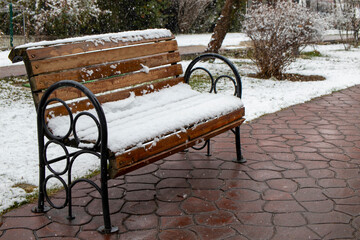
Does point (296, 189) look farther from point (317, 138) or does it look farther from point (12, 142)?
point (12, 142)

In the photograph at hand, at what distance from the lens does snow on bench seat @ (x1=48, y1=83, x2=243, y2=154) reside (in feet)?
9.02

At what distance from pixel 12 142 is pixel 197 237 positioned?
2.69 meters

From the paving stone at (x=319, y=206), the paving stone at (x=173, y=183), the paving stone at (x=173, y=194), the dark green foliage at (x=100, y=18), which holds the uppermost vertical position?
the dark green foliage at (x=100, y=18)

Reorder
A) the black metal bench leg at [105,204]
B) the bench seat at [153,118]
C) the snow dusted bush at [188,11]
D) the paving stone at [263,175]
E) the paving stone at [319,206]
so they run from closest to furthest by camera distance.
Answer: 1. the black metal bench leg at [105,204]
2. the bench seat at [153,118]
3. the paving stone at [319,206]
4. the paving stone at [263,175]
5. the snow dusted bush at [188,11]

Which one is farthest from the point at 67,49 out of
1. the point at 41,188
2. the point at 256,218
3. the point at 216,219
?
the point at 256,218

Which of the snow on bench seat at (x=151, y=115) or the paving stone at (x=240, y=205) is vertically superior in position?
the snow on bench seat at (x=151, y=115)

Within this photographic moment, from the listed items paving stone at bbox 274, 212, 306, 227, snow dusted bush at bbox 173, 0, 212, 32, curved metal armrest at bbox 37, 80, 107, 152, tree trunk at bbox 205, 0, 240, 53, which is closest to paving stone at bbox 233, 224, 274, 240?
paving stone at bbox 274, 212, 306, 227

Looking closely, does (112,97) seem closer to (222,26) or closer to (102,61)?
(102,61)

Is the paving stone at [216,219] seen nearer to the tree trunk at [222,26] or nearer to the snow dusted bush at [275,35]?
the snow dusted bush at [275,35]

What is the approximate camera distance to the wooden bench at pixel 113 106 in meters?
2.67

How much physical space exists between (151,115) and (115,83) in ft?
1.58

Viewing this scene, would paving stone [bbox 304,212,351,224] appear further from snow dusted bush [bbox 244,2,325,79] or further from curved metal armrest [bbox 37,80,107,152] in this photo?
snow dusted bush [bbox 244,2,325,79]

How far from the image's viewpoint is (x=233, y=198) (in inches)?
127

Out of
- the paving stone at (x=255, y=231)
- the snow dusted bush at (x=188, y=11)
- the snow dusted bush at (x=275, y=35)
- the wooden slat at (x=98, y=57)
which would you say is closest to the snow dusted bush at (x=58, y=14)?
the snow dusted bush at (x=188, y=11)
